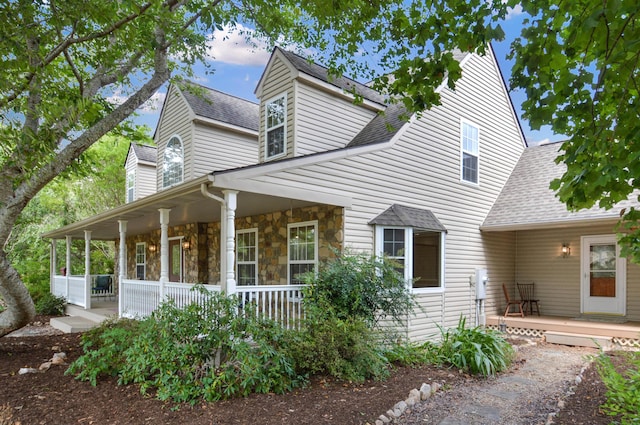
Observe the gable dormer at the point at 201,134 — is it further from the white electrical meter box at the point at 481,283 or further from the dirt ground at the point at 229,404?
the white electrical meter box at the point at 481,283

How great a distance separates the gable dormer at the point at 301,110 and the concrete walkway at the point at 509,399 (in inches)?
207

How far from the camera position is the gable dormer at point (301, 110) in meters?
8.61

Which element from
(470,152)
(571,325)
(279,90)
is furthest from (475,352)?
(279,90)

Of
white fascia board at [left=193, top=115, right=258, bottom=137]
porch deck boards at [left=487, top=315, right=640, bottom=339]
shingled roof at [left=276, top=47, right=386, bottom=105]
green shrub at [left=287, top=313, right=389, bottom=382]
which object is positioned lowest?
porch deck boards at [left=487, top=315, right=640, bottom=339]

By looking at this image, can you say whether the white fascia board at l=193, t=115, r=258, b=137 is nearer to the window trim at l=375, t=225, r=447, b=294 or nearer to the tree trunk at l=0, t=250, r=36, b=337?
the window trim at l=375, t=225, r=447, b=294

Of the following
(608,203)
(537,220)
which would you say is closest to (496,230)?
(537,220)

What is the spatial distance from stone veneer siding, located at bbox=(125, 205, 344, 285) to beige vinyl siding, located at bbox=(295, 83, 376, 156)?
1.46 m

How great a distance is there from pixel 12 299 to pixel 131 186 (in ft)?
35.3

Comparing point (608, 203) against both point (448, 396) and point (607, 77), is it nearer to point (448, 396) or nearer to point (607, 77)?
point (607, 77)

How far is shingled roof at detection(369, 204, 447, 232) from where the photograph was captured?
26.6ft

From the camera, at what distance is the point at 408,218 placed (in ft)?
27.5

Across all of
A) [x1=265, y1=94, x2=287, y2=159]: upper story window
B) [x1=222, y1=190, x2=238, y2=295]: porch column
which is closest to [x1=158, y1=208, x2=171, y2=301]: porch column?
[x1=222, y1=190, x2=238, y2=295]: porch column

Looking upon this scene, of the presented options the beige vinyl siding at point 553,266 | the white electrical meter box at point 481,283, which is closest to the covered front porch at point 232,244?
the white electrical meter box at point 481,283

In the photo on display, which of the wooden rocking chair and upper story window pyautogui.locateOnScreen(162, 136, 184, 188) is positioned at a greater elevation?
upper story window pyautogui.locateOnScreen(162, 136, 184, 188)
